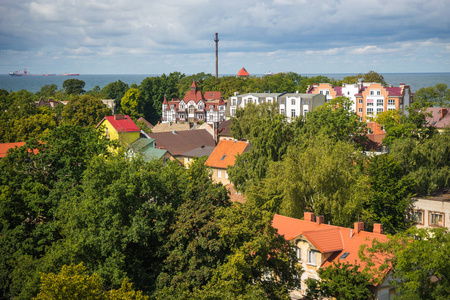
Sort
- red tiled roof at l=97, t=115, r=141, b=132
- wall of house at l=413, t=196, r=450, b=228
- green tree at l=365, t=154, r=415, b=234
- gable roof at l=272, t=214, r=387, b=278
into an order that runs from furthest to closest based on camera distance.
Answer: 1. red tiled roof at l=97, t=115, r=141, b=132
2. green tree at l=365, t=154, r=415, b=234
3. wall of house at l=413, t=196, r=450, b=228
4. gable roof at l=272, t=214, r=387, b=278

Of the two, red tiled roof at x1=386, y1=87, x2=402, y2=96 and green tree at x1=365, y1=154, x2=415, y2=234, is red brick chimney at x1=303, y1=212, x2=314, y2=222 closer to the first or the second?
green tree at x1=365, y1=154, x2=415, y2=234

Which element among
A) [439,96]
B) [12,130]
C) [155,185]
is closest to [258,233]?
[155,185]

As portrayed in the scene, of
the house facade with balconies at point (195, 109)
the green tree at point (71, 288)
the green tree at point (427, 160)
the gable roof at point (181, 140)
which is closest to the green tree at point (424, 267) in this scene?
the green tree at point (71, 288)

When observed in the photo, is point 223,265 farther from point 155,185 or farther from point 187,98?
point 187,98

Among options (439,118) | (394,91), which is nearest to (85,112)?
(394,91)

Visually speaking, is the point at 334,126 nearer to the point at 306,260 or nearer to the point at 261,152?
the point at 261,152

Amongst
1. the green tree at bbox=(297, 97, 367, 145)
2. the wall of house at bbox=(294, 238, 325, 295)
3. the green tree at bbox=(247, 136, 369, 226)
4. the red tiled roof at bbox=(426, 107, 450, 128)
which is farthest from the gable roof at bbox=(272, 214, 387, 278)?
the red tiled roof at bbox=(426, 107, 450, 128)

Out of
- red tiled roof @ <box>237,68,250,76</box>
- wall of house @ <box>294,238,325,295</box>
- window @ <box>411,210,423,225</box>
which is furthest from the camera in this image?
red tiled roof @ <box>237,68,250,76</box>
